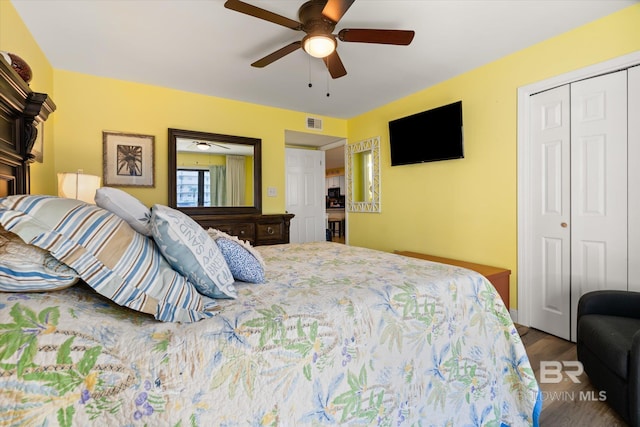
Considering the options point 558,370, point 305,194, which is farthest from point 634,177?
point 305,194

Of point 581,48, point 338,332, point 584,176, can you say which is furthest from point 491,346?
point 581,48

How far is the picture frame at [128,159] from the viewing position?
318cm

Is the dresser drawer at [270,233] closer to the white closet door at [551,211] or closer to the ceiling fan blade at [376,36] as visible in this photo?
the ceiling fan blade at [376,36]

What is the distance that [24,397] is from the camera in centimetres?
64

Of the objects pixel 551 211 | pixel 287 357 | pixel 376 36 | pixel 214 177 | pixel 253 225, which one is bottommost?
pixel 287 357

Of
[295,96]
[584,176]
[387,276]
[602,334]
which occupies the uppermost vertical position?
[295,96]

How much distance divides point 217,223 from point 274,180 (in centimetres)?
110

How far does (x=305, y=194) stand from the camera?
493 cm

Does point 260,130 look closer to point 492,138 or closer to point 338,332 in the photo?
point 492,138

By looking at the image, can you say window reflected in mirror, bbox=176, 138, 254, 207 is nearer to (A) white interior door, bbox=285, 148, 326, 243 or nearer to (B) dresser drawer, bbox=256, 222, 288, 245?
(B) dresser drawer, bbox=256, 222, 288, 245

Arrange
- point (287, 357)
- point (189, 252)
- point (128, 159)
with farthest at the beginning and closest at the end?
point (128, 159) < point (189, 252) < point (287, 357)

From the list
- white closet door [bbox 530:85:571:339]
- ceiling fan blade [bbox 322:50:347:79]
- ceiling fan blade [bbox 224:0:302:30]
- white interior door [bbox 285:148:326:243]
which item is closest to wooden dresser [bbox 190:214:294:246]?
white interior door [bbox 285:148:326:243]

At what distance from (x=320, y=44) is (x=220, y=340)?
193 cm

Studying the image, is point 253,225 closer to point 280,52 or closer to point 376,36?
point 280,52
